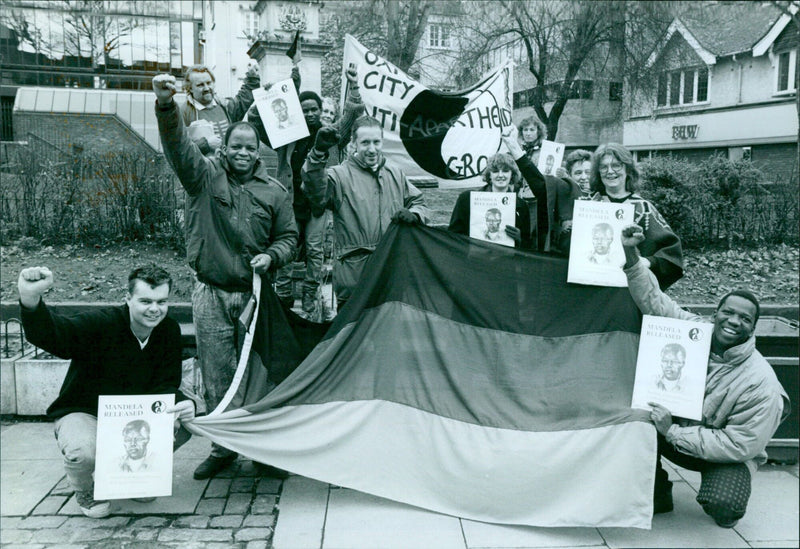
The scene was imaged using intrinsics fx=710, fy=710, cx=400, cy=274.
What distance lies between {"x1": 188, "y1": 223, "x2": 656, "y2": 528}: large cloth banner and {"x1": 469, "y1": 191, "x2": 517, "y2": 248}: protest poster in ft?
0.91

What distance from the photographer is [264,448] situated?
409cm

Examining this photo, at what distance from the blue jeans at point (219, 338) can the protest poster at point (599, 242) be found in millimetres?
2040

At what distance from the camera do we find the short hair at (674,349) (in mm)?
3932

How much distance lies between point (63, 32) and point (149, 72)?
3281 millimetres

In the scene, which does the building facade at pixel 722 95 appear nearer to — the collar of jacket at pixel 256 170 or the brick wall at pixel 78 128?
the brick wall at pixel 78 128

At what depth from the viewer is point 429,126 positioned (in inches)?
238

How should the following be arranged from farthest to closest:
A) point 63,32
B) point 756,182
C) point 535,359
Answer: point 63,32, point 756,182, point 535,359

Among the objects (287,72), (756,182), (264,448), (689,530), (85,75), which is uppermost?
(85,75)

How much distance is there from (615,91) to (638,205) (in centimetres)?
1899

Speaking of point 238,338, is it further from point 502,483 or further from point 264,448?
point 502,483

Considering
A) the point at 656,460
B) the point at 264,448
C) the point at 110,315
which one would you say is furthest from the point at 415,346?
the point at 110,315

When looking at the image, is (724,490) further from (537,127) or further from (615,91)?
(615,91)

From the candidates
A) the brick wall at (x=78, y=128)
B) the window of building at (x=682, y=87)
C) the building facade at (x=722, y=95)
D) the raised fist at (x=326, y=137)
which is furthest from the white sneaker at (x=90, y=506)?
the window of building at (x=682, y=87)

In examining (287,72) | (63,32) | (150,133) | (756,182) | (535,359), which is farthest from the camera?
(63,32)
